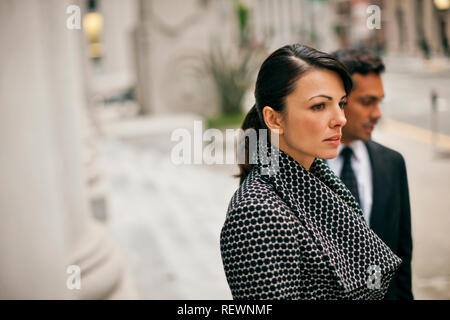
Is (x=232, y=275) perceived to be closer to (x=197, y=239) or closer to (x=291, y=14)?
(x=197, y=239)

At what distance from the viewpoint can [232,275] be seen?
45.3 inches

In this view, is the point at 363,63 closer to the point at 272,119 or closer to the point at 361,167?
the point at 361,167

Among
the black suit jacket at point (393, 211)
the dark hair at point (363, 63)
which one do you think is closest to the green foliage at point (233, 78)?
the dark hair at point (363, 63)

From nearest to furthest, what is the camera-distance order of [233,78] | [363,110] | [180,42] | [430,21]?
[363,110]
[430,21]
[233,78]
[180,42]

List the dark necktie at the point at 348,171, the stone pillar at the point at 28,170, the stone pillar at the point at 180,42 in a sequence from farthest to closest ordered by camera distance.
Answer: the stone pillar at the point at 180,42
the stone pillar at the point at 28,170
the dark necktie at the point at 348,171

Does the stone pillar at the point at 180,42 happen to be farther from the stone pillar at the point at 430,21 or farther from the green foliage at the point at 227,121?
the stone pillar at the point at 430,21

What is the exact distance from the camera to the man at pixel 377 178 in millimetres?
1704

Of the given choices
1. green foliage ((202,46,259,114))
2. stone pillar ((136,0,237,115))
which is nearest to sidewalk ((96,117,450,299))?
green foliage ((202,46,259,114))

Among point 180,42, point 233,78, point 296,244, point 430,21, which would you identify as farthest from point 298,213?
point 180,42

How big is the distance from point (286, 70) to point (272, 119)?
0.12m

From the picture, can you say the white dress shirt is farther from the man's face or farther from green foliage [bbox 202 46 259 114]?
green foliage [bbox 202 46 259 114]

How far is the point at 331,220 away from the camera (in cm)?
120
